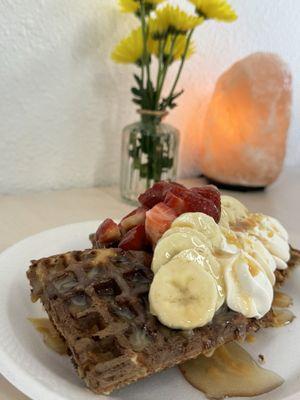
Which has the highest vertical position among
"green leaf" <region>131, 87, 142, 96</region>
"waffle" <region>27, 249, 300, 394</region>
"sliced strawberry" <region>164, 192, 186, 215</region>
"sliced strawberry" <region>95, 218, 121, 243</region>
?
Answer: "green leaf" <region>131, 87, 142, 96</region>

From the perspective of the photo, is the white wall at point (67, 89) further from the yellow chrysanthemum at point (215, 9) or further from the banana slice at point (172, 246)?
the banana slice at point (172, 246)

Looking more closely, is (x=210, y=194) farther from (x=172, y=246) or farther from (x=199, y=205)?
(x=172, y=246)

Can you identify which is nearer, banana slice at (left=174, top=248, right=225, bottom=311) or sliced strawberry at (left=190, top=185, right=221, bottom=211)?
banana slice at (left=174, top=248, right=225, bottom=311)

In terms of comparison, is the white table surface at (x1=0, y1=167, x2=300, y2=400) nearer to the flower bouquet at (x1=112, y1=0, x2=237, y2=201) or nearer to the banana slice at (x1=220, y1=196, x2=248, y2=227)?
the flower bouquet at (x1=112, y1=0, x2=237, y2=201)

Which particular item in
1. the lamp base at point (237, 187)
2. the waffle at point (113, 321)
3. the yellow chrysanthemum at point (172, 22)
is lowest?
the lamp base at point (237, 187)

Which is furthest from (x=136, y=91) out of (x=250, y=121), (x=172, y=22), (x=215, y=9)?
(x=250, y=121)

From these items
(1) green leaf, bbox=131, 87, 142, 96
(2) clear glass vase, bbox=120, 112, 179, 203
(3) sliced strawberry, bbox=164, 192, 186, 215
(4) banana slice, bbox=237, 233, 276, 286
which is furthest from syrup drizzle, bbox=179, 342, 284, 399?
(1) green leaf, bbox=131, 87, 142, 96

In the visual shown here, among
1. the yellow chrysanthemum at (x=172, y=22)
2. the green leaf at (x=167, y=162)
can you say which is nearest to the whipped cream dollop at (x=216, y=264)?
the green leaf at (x=167, y=162)
